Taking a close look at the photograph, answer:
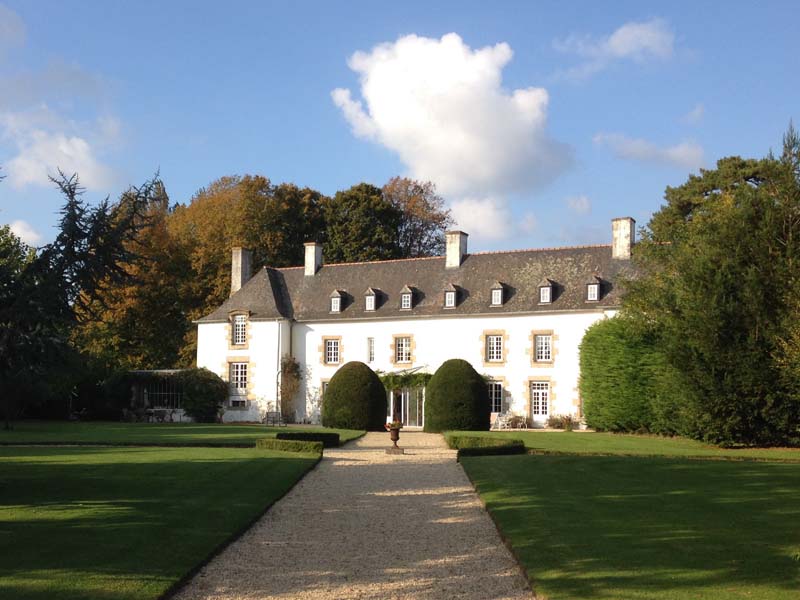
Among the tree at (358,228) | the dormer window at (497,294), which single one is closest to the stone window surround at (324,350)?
the dormer window at (497,294)

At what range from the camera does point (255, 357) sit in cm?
3716

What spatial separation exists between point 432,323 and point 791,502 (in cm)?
2416

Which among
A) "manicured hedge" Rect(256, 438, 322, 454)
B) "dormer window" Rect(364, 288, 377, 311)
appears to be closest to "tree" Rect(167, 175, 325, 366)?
"dormer window" Rect(364, 288, 377, 311)

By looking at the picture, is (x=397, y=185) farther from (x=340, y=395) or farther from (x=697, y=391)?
(x=697, y=391)

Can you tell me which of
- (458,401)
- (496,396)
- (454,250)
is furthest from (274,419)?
(454,250)

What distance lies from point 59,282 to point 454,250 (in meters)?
26.8

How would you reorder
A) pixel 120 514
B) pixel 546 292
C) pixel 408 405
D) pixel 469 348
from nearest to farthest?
1. pixel 120 514
2. pixel 546 292
3. pixel 469 348
4. pixel 408 405

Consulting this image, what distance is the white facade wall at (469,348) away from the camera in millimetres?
32656

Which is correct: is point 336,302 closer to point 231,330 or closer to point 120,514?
point 231,330

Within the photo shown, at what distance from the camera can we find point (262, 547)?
28.6 feet

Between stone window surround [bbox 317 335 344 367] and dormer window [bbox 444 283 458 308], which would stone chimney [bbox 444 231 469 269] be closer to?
dormer window [bbox 444 283 458 308]

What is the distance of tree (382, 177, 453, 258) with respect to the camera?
161ft

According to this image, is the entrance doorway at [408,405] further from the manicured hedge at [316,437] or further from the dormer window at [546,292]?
the manicured hedge at [316,437]

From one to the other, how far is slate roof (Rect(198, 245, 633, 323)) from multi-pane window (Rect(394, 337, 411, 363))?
41.6 inches
